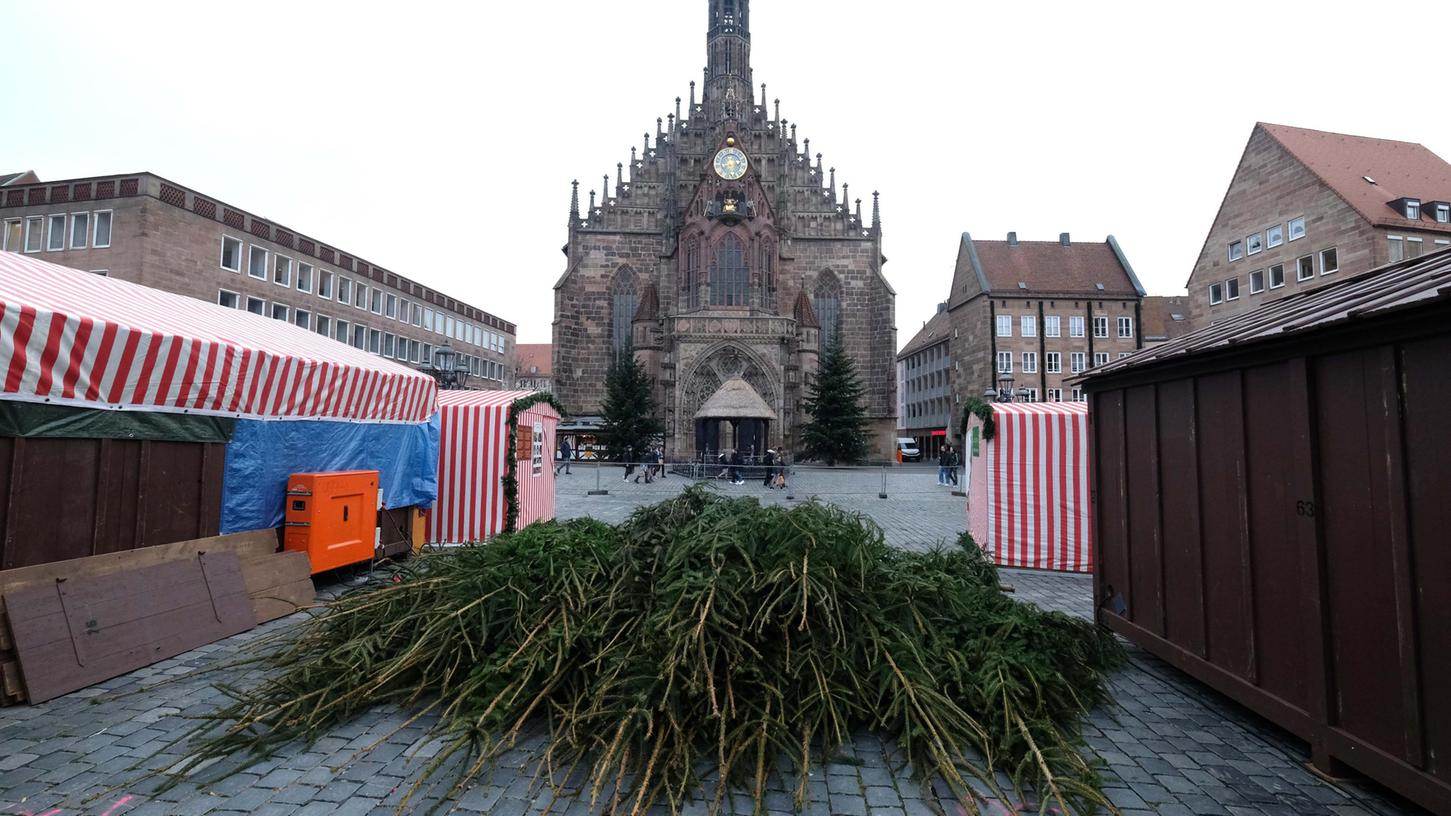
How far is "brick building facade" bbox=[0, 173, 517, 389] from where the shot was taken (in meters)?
25.9

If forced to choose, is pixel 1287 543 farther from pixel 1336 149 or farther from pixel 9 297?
pixel 1336 149

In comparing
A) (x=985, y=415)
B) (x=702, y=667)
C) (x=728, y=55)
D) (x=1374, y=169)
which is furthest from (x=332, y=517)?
(x=728, y=55)

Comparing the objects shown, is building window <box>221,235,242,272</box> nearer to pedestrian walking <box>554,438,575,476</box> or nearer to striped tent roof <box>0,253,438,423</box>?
pedestrian walking <box>554,438,575,476</box>

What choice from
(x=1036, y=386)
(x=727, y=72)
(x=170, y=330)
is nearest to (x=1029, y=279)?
(x=1036, y=386)

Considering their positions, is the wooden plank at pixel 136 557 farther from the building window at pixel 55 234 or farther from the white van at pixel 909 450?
the white van at pixel 909 450

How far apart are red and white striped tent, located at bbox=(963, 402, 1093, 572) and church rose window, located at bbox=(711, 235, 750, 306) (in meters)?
28.9

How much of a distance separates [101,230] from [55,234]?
2.86 meters

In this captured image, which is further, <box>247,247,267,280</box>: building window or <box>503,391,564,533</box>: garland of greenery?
<box>247,247,267,280</box>: building window

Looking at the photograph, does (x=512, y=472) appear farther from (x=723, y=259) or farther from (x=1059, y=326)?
(x=1059, y=326)

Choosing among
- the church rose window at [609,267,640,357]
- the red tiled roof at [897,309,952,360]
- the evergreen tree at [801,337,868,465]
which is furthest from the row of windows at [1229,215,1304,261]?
the church rose window at [609,267,640,357]

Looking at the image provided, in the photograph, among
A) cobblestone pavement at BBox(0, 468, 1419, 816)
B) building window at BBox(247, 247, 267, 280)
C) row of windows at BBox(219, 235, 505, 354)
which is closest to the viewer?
cobblestone pavement at BBox(0, 468, 1419, 816)

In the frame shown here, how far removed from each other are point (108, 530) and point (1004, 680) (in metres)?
6.57

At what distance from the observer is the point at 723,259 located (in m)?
37.2

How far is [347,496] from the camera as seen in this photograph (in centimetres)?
711
